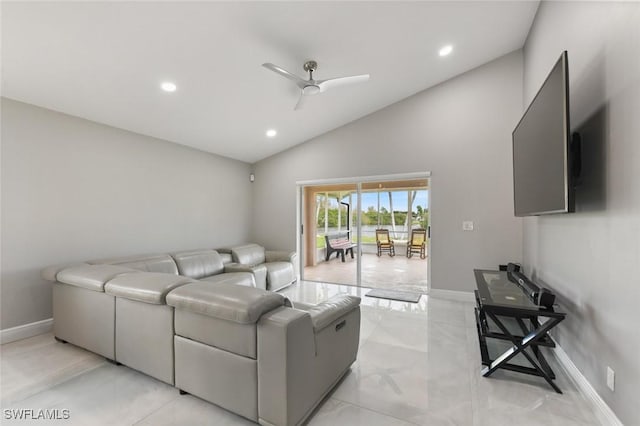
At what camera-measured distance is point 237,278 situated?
3869 millimetres

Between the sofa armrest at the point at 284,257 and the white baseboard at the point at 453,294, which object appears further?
the sofa armrest at the point at 284,257

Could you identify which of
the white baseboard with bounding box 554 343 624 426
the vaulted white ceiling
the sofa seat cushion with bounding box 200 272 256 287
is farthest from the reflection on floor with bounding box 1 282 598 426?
the vaulted white ceiling

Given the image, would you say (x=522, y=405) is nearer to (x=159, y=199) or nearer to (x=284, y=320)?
(x=284, y=320)

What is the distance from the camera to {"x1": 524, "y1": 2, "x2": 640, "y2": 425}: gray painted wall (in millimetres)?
1516

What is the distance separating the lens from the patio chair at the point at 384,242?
5.22m

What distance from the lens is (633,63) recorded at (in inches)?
60.3

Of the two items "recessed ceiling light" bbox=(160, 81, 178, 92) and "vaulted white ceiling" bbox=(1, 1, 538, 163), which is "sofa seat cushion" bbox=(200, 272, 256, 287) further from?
"recessed ceiling light" bbox=(160, 81, 178, 92)

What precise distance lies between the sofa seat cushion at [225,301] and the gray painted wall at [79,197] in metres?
2.42

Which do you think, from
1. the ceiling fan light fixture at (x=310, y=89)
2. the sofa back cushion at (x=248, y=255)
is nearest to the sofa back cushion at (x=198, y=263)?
the sofa back cushion at (x=248, y=255)

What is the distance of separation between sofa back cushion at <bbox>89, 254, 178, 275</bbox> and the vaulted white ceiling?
184cm

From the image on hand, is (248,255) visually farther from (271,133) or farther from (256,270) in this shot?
(271,133)

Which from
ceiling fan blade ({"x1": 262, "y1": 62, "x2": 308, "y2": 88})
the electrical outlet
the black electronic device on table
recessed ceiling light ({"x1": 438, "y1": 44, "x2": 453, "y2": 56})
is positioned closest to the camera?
the electrical outlet

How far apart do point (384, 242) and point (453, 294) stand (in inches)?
59.0

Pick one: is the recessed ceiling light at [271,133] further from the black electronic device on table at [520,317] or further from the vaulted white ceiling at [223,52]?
the black electronic device on table at [520,317]
